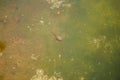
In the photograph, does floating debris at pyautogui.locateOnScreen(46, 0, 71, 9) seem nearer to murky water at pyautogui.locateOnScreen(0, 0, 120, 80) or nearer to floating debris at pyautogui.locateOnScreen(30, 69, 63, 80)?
murky water at pyautogui.locateOnScreen(0, 0, 120, 80)

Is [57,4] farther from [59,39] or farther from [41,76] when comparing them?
[41,76]

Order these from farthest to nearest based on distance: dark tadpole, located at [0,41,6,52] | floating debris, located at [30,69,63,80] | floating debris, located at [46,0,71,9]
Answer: floating debris, located at [46,0,71,9]
dark tadpole, located at [0,41,6,52]
floating debris, located at [30,69,63,80]

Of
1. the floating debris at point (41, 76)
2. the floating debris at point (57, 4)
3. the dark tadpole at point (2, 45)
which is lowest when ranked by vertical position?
the floating debris at point (41, 76)

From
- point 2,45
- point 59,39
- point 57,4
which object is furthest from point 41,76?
point 57,4

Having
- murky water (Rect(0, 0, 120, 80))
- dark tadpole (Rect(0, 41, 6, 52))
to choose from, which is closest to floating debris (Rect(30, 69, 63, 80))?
murky water (Rect(0, 0, 120, 80))

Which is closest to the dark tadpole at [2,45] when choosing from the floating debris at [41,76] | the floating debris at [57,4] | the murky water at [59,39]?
the murky water at [59,39]

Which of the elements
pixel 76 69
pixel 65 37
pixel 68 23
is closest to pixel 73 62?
pixel 76 69

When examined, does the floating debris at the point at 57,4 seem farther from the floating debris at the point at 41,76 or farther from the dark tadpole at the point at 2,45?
the floating debris at the point at 41,76

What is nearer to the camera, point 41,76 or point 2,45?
point 41,76
